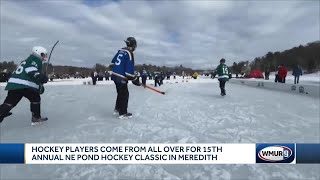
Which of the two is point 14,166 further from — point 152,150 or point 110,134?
point 152,150

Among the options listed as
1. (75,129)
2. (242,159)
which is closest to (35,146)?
(242,159)

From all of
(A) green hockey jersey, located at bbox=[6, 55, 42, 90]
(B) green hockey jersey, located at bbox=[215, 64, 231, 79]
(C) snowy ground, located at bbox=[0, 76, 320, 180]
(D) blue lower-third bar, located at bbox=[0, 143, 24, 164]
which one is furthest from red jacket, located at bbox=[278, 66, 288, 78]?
(D) blue lower-third bar, located at bbox=[0, 143, 24, 164]

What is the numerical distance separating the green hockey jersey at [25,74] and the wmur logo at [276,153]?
4.27 meters

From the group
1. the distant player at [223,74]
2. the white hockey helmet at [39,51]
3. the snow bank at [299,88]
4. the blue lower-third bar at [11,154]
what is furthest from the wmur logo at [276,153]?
the snow bank at [299,88]

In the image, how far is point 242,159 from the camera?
2102mm

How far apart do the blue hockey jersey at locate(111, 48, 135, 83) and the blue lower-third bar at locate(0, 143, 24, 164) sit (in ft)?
13.4

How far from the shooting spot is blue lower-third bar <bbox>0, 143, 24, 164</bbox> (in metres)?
2.00

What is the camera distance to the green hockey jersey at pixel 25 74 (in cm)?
511

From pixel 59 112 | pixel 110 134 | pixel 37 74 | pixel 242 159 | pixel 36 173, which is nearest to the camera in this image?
pixel 242 159

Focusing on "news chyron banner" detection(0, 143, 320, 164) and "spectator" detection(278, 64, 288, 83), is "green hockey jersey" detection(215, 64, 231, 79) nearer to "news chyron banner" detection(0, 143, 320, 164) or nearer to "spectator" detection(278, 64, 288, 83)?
"spectator" detection(278, 64, 288, 83)

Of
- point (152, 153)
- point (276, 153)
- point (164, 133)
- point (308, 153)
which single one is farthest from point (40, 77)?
point (308, 153)

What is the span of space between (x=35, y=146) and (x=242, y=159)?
1.52 metres

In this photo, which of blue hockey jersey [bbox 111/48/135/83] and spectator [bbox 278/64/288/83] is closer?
blue hockey jersey [bbox 111/48/135/83]

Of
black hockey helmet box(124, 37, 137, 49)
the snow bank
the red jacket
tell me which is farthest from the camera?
the red jacket
